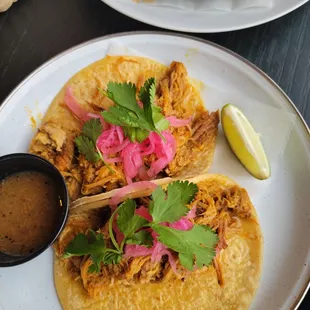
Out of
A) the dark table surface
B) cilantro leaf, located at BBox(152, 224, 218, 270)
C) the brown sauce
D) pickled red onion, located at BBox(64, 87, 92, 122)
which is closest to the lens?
cilantro leaf, located at BBox(152, 224, 218, 270)

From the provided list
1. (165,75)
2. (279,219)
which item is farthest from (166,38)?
(279,219)

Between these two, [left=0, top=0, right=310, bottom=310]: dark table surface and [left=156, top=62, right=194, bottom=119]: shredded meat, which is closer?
[left=156, top=62, right=194, bottom=119]: shredded meat

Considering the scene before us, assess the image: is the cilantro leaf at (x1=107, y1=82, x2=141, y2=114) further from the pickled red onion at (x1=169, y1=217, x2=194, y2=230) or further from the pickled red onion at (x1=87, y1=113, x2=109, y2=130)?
the pickled red onion at (x1=169, y1=217, x2=194, y2=230)

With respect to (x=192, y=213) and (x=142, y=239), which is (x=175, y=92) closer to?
(x=192, y=213)

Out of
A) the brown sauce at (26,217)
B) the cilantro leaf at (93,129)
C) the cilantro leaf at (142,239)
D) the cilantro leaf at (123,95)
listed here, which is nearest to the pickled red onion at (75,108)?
the cilantro leaf at (93,129)

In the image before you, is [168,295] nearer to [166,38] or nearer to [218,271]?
[218,271]

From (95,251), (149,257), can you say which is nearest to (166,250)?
(149,257)

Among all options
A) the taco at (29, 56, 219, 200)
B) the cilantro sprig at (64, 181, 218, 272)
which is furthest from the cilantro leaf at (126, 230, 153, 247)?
the taco at (29, 56, 219, 200)
